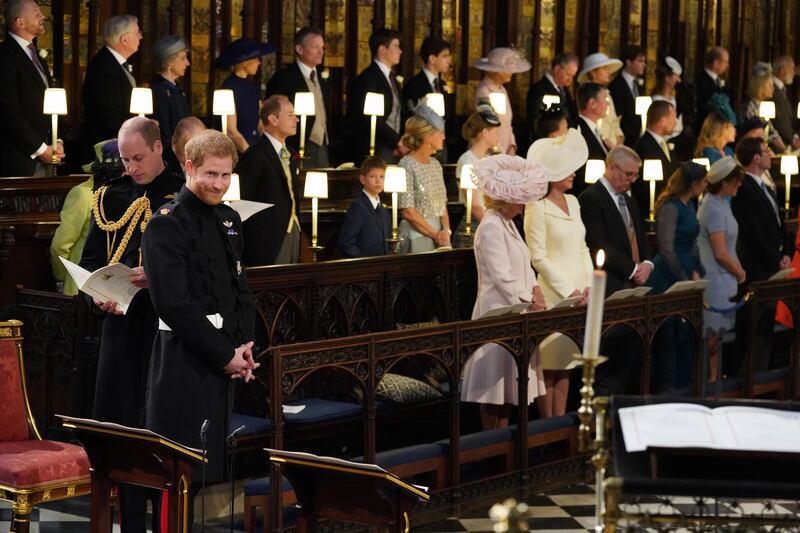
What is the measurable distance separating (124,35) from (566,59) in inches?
181

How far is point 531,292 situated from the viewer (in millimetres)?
7660

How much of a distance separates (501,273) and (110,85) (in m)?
3.70

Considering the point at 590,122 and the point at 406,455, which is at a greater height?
the point at 590,122

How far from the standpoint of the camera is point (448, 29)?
601 inches

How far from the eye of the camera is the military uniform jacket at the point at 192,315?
5.10m

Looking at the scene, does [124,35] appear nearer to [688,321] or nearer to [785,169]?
[688,321]

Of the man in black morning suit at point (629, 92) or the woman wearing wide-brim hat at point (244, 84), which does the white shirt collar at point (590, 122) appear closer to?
the man in black morning suit at point (629, 92)

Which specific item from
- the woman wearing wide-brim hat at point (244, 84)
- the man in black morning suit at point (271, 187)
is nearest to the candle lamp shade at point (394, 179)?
the man in black morning suit at point (271, 187)

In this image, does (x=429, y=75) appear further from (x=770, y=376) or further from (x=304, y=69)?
(x=770, y=376)

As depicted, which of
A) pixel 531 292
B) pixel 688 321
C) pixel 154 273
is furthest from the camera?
pixel 688 321

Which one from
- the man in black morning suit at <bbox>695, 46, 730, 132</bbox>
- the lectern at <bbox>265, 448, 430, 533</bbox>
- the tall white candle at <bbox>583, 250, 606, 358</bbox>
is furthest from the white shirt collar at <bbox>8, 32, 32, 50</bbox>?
the man in black morning suit at <bbox>695, 46, 730, 132</bbox>

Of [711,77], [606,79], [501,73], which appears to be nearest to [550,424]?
[501,73]

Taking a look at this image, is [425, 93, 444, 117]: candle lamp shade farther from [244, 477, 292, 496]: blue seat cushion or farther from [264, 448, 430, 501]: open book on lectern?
[264, 448, 430, 501]: open book on lectern

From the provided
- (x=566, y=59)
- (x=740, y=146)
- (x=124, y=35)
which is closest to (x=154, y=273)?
(x=124, y=35)
